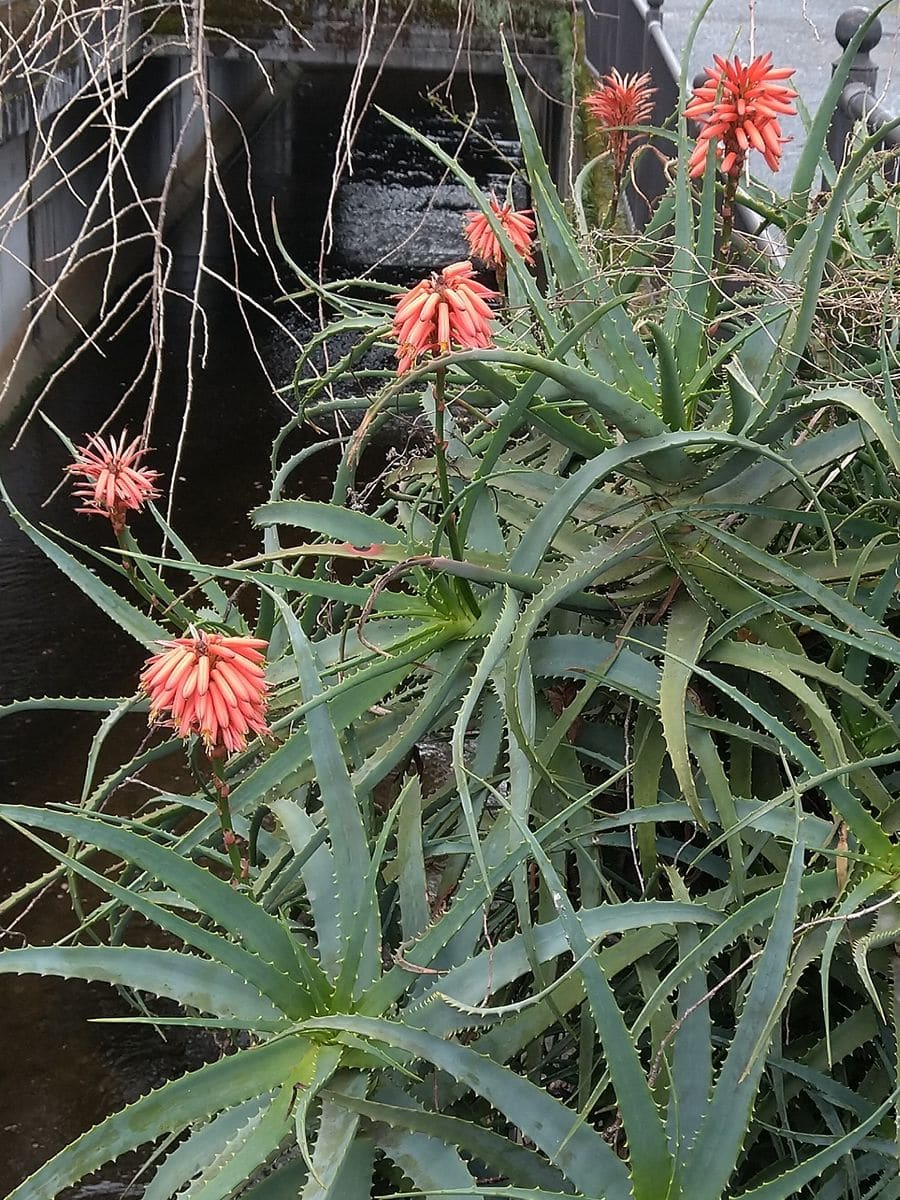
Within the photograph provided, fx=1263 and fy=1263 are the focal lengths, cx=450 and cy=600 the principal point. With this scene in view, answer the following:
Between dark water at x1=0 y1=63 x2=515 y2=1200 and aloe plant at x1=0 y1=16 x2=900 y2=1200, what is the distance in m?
0.53

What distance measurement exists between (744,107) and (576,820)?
85cm

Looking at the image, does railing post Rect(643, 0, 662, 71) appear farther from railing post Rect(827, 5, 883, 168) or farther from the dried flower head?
the dried flower head

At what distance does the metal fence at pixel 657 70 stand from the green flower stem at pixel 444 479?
861 millimetres

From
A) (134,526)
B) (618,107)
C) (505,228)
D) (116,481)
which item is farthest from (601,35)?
(116,481)

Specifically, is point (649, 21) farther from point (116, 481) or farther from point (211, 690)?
point (211, 690)

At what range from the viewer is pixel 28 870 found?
3.87m

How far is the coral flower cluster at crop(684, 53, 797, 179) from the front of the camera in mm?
1477

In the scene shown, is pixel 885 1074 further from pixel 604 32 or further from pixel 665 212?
pixel 604 32

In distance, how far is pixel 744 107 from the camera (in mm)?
1479

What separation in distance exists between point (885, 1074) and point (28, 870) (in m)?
3.16

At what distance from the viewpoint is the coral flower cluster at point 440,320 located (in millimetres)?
1160

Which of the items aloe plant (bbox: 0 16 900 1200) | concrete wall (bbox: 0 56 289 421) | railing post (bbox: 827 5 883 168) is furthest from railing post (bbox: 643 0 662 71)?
aloe plant (bbox: 0 16 900 1200)

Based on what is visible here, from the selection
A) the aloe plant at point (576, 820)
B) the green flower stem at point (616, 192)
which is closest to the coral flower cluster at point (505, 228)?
the aloe plant at point (576, 820)

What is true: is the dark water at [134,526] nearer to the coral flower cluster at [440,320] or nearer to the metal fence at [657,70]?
the metal fence at [657,70]
